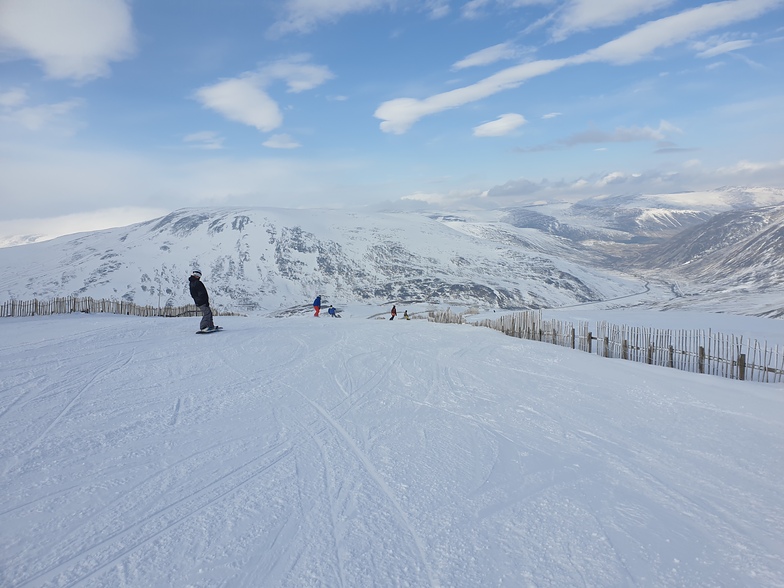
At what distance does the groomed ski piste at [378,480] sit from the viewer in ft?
12.1

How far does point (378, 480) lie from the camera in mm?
5152

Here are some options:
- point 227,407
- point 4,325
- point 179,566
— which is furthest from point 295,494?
point 4,325

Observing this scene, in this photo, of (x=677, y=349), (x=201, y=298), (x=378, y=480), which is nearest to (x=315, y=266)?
(x=201, y=298)

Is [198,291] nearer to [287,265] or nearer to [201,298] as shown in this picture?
[201,298]

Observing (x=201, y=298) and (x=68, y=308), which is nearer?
(x=201, y=298)

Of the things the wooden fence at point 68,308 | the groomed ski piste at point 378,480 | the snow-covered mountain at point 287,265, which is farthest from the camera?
the snow-covered mountain at point 287,265

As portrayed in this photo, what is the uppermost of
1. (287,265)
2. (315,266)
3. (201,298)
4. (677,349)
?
(287,265)

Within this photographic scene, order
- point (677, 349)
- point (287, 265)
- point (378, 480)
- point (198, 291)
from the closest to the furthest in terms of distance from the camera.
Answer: point (378, 480) → point (677, 349) → point (198, 291) → point (287, 265)

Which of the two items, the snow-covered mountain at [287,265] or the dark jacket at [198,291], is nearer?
the dark jacket at [198,291]

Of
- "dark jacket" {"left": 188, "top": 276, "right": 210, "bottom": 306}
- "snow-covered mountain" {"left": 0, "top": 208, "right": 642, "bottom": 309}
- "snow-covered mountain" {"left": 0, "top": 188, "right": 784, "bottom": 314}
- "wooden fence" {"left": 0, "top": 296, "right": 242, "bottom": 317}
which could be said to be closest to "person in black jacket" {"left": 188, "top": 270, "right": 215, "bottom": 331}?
"dark jacket" {"left": 188, "top": 276, "right": 210, "bottom": 306}

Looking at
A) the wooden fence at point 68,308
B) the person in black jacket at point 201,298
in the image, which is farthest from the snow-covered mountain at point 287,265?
the person in black jacket at point 201,298

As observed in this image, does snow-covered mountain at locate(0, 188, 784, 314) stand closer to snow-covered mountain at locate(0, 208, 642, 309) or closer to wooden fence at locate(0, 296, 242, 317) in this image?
snow-covered mountain at locate(0, 208, 642, 309)

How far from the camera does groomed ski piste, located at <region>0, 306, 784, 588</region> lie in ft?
12.1

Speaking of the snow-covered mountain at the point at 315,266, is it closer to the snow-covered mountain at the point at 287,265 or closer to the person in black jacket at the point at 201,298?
the snow-covered mountain at the point at 287,265
